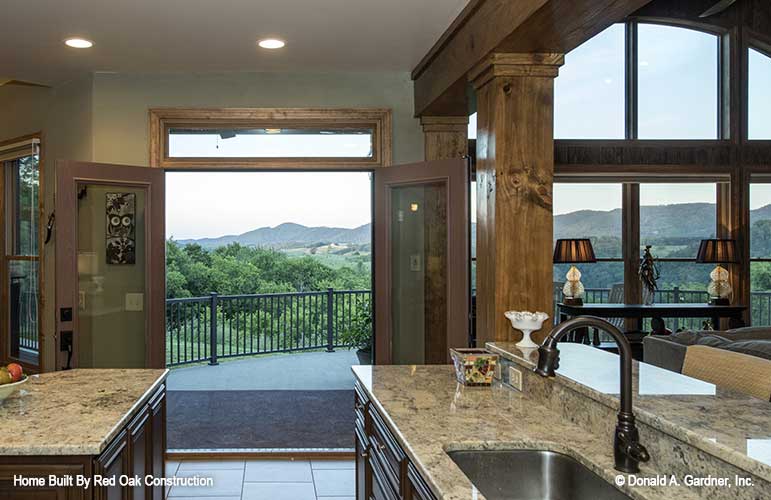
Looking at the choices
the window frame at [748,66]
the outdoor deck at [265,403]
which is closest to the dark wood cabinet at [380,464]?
the outdoor deck at [265,403]

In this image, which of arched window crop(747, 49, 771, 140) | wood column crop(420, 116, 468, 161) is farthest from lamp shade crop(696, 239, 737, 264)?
wood column crop(420, 116, 468, 161)

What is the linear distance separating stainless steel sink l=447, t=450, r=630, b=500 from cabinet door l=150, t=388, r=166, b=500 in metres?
1.52

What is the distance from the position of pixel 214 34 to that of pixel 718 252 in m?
5.75

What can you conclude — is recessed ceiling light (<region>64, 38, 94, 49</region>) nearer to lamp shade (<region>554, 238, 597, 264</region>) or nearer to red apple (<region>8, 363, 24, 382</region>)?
red apple (<region>8, 363, 24, 382</region>)

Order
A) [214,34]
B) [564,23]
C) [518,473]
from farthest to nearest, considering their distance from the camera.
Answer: [214,34] < [564,23] < [518,473]

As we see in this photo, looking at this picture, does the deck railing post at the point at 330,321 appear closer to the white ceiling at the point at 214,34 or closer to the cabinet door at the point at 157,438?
the white ceiling at the point at 214,34

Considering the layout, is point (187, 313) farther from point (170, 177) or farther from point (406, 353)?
point (406, 353)

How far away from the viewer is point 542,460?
6.93ft

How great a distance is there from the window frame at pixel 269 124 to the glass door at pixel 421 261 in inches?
11.4

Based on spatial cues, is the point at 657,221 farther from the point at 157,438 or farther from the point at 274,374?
the point at 157,438

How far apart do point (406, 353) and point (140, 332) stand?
1999mm

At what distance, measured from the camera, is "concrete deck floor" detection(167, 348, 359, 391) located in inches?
288

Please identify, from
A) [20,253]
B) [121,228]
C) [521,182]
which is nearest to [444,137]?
[521,182]

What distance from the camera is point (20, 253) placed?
6.45 metres
